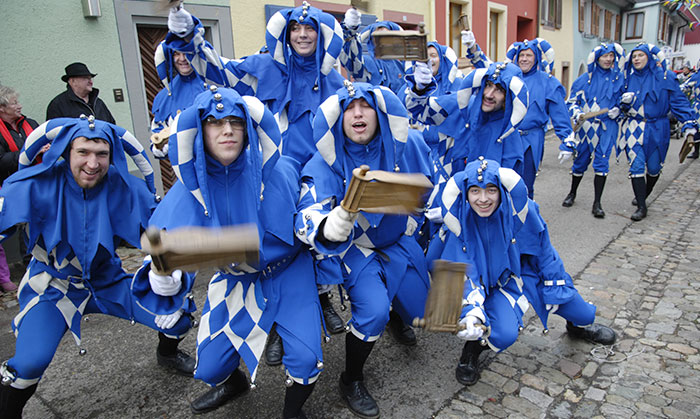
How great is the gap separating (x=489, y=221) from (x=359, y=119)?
37.9 inches

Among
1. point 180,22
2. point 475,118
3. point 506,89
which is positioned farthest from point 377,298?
point 180,22

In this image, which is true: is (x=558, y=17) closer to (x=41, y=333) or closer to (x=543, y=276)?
(x=543, y=276)

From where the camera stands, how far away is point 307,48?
340 centimetres

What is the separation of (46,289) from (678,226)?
620 cm

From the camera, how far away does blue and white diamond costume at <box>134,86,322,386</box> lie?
84.0 inches

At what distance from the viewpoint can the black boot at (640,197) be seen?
587cm

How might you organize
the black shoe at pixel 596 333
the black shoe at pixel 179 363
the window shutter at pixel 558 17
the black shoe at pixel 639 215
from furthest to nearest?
the window shutter at pixel 558 17 < the black shoe at pixel 639 215 < the black shoe at pixel 596 333 < the black shoe at pixel 179 363

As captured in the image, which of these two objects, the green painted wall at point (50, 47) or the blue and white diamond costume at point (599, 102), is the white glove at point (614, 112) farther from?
the green painted wall at point (50, 47)

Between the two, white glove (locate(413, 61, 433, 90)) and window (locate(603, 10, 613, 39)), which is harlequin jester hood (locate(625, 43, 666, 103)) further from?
window (locate(603, 10, 613, 39))

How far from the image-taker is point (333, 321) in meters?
3.50

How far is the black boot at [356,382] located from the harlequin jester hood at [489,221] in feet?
2.57

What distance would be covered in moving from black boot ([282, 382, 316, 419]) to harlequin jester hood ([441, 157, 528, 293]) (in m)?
1.14

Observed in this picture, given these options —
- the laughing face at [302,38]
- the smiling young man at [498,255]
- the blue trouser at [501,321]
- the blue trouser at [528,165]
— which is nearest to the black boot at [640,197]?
the blue trouser at [528,165]

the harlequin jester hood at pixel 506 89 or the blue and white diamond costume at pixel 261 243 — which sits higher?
the harlequin jester hood at pixel 506 89
